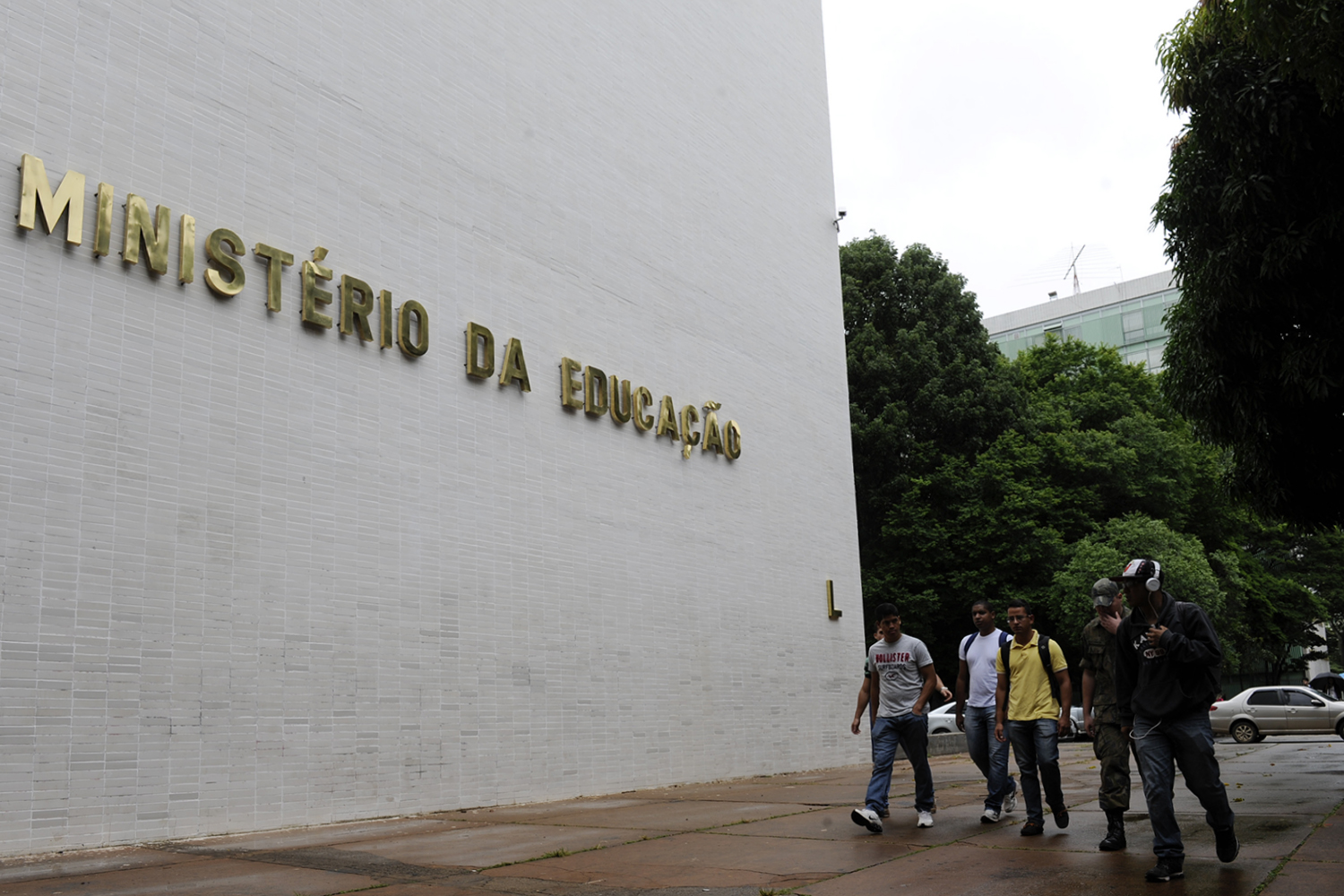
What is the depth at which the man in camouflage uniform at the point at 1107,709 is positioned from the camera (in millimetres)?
6980

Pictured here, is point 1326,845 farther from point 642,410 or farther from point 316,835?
point 642,410

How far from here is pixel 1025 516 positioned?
94.0ft

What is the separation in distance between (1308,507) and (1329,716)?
1741cm

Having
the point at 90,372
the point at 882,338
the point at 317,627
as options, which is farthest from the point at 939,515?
the point at 90,372

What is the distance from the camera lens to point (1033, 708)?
8.10 metres

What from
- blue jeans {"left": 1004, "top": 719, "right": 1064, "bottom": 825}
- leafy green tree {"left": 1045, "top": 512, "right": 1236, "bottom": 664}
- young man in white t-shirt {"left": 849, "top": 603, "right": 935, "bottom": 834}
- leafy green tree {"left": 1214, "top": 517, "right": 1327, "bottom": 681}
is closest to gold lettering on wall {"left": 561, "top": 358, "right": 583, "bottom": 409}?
young man in white t-shirt {"left": 849, "top": 603, "right": 935, "bottom": 834}

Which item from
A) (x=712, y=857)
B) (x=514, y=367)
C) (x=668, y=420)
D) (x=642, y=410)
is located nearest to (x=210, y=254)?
(x=514, y=367)

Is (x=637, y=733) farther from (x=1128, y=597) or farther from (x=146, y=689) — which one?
(x=1128, y=597)

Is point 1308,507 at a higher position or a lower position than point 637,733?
higher

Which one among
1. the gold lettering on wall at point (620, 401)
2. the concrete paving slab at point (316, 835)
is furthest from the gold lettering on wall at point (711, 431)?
the concrete paving slab at point (316, 835)

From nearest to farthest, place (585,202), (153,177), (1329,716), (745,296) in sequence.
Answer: (153,177) < (585,202) < (745,296) < (1329,716)

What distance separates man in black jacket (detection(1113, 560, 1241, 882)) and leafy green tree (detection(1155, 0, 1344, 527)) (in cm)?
480

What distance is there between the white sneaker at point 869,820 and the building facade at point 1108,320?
4959cm

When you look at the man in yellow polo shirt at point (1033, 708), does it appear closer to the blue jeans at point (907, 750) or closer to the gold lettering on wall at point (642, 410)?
the blue jeans at point (907, 750)
